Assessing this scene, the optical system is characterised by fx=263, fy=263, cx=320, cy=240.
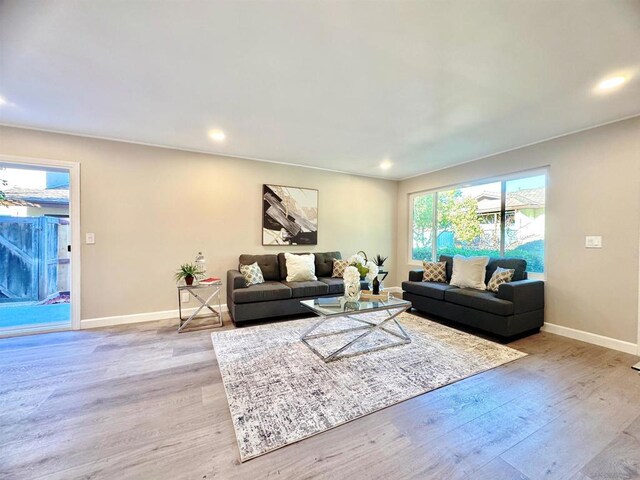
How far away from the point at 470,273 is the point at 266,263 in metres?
3.01

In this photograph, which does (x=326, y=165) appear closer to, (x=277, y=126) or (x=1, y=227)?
(x=277, y=126)

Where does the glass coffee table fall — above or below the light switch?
below

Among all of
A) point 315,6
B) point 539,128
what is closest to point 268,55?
point 315,6

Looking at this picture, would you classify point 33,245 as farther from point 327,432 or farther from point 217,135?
point 327,432

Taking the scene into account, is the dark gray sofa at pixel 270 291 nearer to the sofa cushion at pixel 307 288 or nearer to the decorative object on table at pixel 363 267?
the sofa cushion at pixel 307 288

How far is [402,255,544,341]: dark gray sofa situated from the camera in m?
2.96

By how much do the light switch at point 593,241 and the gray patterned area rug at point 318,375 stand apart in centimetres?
155

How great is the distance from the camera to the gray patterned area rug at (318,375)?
5.42ft

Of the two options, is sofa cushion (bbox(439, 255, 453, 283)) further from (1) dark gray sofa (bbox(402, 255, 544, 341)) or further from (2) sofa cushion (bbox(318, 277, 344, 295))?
(2) sofa cushion (bbox(318, 277, 344, 295))

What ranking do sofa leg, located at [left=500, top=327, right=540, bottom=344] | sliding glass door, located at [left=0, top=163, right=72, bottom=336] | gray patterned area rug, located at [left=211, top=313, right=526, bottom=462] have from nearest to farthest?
gray patterned area rug, located at [left=211, top=313, right=526, bottom=462], sofa leg, located at [left=500, top=327, right=540, bottom=344], sliding glass door, located at [left=0, top=163, right=72, bottom=336]

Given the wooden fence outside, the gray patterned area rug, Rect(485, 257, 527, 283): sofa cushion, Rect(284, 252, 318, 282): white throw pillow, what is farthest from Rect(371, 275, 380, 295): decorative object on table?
the wooden fence outside

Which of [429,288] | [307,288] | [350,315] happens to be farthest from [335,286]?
[429,288]

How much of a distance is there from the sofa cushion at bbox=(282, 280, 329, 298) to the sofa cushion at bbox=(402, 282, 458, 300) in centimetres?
135

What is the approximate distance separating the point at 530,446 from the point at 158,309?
13.6 ft
